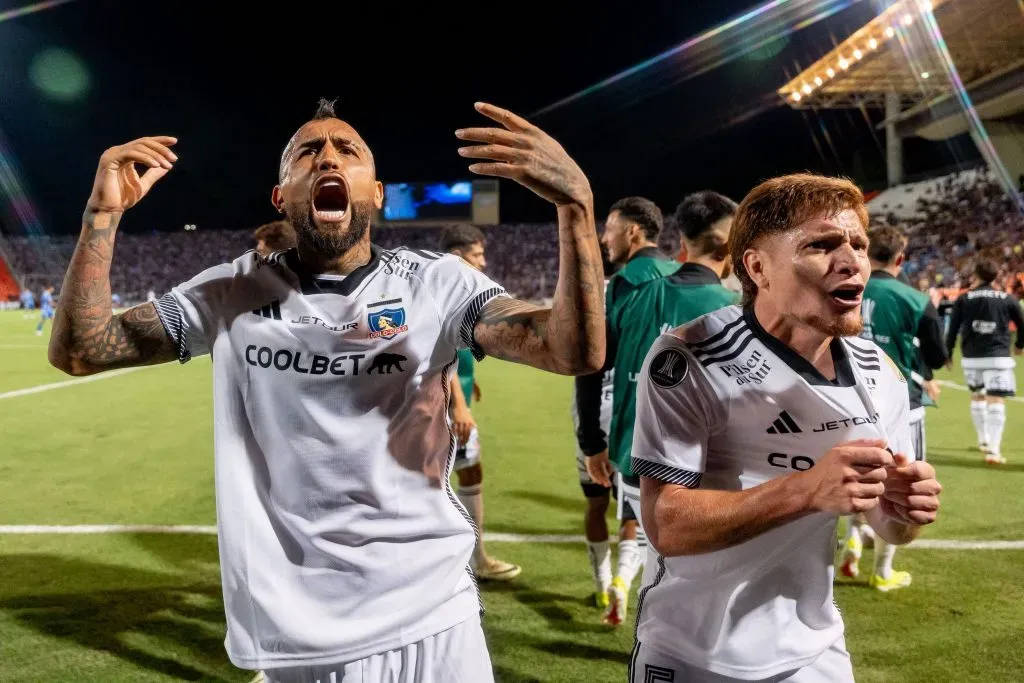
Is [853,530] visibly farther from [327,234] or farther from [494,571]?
[327,234]

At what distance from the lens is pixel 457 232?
5.55 metres

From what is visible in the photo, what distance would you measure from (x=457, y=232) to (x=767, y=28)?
38.3 metres

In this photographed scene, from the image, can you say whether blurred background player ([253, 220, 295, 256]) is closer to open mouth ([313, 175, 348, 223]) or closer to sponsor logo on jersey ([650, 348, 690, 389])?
open mouth ([313, 175, 348, 223])

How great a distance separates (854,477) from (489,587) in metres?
4.02

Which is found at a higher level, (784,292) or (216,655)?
(784,292)

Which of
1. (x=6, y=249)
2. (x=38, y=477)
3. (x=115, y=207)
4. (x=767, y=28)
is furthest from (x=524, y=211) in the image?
(x=115, y=207)

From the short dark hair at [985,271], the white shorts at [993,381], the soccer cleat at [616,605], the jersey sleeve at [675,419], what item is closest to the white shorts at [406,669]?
the jersey sleeve at [675,419]

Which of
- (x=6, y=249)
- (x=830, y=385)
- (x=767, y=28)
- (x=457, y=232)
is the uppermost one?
(x=767, y=28)

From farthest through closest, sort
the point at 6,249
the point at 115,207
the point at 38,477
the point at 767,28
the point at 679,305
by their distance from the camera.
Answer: the point at 6,249 < the point at 767,28 < the point at 38,477 < the point at 679,305 < the point at 115,207

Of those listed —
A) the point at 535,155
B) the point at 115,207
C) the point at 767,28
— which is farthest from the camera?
the point at 767,28

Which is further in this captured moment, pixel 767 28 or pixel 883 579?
pixel 767 28

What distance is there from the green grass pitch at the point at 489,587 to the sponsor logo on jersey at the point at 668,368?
101 inches

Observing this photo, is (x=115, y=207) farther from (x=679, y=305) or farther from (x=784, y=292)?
(x=679, y=305)

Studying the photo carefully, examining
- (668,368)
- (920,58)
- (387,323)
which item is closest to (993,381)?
(668,368)
